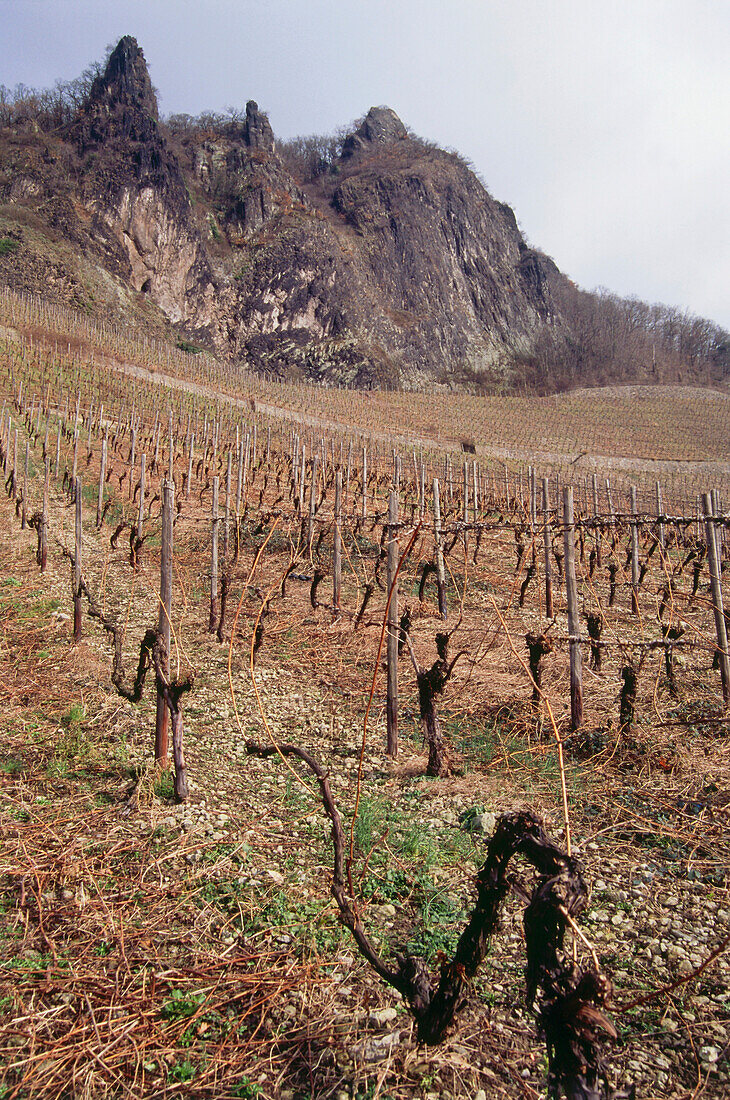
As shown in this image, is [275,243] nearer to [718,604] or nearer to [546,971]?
[718,604]

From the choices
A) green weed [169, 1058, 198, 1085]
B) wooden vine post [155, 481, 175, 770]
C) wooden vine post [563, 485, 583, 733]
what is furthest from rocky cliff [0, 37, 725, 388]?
green weed [169, 1058, 198, 1085]

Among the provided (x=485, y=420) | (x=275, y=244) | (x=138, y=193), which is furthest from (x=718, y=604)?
(x=275, y=244)

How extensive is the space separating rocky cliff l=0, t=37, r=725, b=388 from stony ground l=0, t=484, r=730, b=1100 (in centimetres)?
4174

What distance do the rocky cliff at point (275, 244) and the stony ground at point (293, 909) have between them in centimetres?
4174

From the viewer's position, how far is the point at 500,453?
108ft

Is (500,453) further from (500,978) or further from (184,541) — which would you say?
(500,978)

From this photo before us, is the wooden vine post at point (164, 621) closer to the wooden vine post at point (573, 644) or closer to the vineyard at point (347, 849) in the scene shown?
the vineyard at point (347, 849)

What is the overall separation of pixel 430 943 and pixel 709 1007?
0.92 meters

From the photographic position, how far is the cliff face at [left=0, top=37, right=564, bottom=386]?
1750 inches

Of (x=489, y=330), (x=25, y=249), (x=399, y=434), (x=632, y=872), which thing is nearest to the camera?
(x=632, y=872)

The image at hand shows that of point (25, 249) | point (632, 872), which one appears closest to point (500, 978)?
point (632, 872)

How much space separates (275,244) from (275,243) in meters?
0.14

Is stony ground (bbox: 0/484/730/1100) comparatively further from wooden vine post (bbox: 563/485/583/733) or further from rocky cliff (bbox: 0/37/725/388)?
rocky cliff (bbox: 0/37/725/388)

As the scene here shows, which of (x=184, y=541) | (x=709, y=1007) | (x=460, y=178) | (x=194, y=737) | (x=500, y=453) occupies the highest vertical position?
(x=460, y=178)
